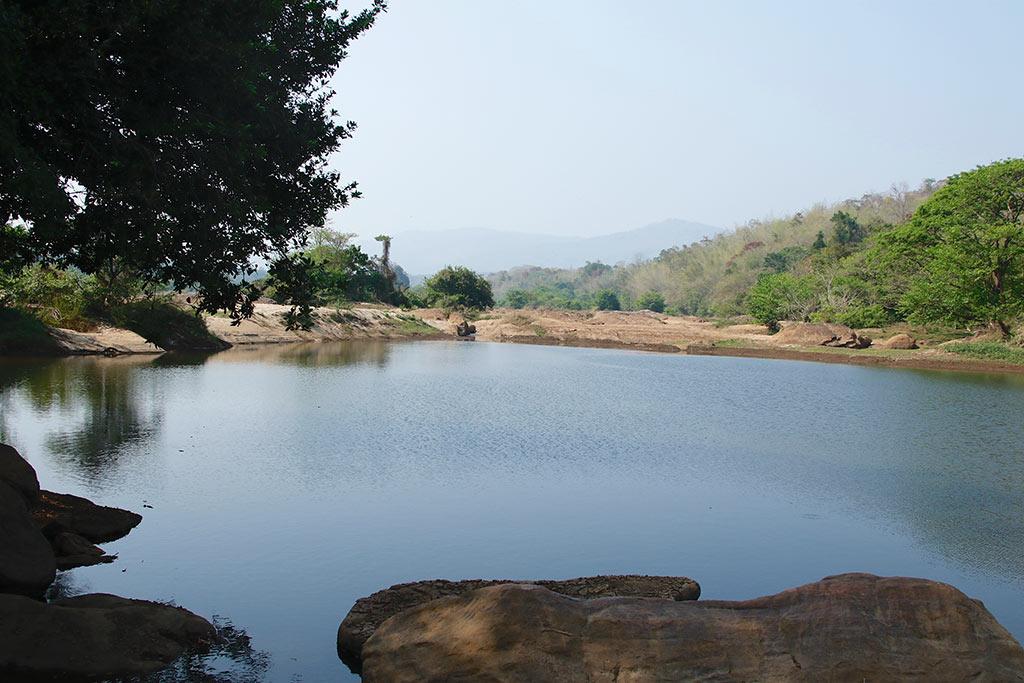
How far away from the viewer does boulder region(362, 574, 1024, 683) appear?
5.38 m

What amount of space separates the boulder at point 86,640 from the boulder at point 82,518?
3.14 meters

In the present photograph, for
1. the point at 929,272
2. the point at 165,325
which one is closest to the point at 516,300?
the point at 929,272

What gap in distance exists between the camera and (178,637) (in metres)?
7.22

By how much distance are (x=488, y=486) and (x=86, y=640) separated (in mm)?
8133

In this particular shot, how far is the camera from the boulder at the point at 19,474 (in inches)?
391

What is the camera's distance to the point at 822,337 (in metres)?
48.6

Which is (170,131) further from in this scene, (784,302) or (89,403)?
(784,302)

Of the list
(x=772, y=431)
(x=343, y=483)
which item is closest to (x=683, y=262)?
(x=772, y=431)

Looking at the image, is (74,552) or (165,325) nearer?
(74,552)

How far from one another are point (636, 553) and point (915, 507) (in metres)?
5.30

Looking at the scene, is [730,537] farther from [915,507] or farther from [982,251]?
[982,251]

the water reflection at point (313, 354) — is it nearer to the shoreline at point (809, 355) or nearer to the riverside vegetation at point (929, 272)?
the shoreline at point (809, 355)

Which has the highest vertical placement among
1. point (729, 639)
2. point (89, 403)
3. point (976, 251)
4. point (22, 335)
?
point (976, 251)

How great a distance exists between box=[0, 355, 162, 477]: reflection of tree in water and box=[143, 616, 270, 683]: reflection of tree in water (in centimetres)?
730
